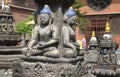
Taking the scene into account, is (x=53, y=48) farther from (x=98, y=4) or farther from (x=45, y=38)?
(x=98, y=4)

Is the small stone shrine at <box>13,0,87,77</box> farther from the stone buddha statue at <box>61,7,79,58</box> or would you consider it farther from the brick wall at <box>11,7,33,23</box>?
the brick wall at <box>11,7,33,23</box>

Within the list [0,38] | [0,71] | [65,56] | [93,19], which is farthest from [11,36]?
[93,19]

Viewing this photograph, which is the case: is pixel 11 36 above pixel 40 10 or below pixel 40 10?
below

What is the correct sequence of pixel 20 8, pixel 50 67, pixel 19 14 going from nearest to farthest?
pixel 50 67 < pixel 20 8 < pixel 19 14

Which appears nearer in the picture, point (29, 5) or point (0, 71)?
point (0, 71)

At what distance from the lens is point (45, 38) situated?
18.4 feet

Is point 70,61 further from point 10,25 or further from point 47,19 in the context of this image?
point 10,25

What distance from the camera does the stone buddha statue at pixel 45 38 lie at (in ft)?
18.0

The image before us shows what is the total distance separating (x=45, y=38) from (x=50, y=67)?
533 mm

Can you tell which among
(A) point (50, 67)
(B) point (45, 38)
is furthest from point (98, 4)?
(A) point (50, 67)

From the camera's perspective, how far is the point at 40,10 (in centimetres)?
600

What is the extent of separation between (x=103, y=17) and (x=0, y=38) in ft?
51.3

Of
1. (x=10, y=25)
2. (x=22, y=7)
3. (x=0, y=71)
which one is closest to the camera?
(x=0, y=71)

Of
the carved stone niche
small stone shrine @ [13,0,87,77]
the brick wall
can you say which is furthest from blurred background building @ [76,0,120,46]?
the carved stone niche
